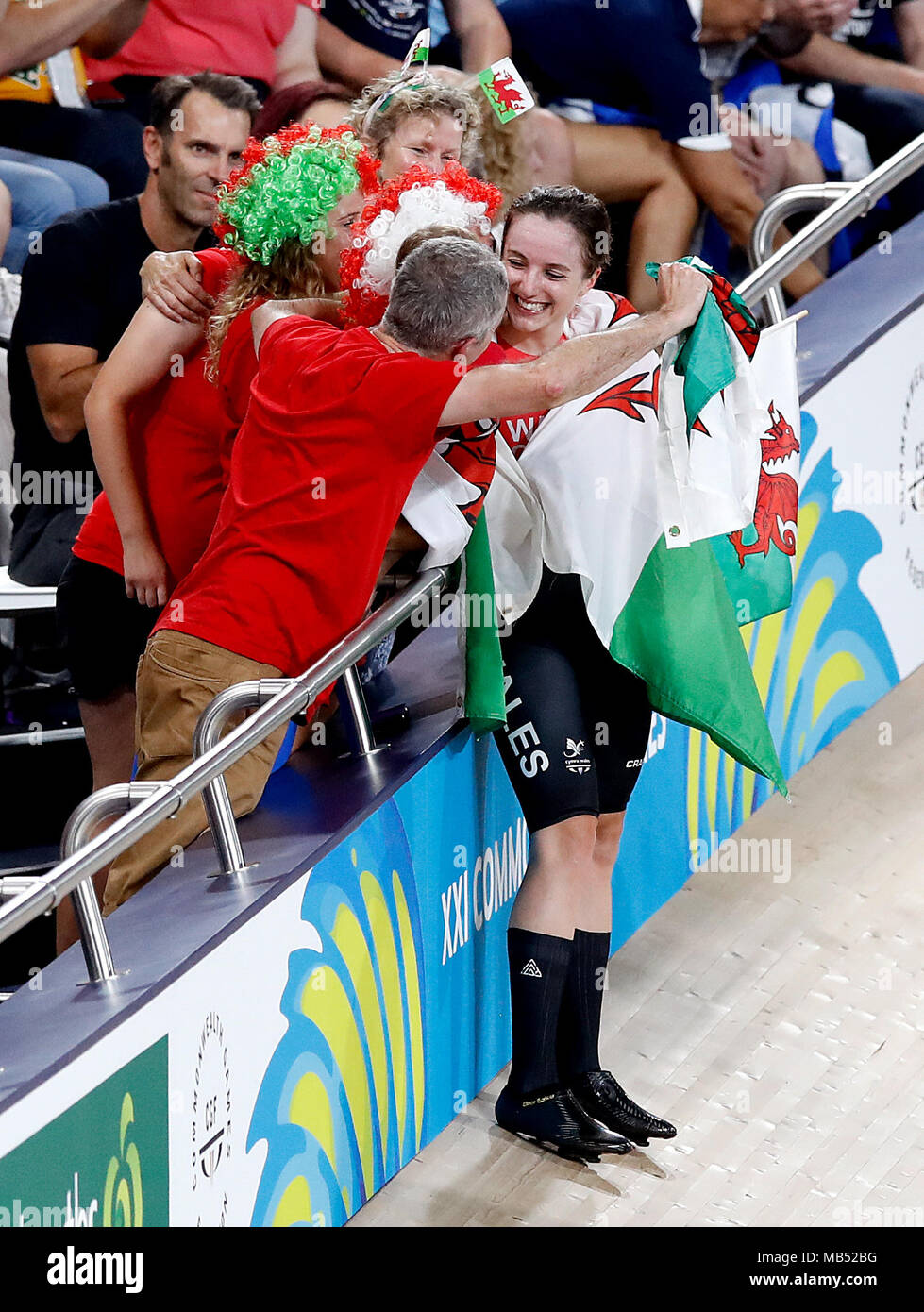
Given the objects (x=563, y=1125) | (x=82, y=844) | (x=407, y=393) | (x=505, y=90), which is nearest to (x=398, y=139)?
(x=505, y=90)

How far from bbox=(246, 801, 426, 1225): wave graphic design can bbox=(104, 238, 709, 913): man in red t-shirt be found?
23cm

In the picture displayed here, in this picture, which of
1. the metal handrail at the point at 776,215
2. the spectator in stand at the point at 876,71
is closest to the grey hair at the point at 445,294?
the metal handrail at the point at 776,215

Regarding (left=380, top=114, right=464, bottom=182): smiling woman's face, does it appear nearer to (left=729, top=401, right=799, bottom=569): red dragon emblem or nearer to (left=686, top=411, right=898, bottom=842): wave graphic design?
(left=729, top=401, right=799, bottom=569): red dragon emblem

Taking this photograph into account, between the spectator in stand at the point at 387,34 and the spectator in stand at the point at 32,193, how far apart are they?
32.6 inches

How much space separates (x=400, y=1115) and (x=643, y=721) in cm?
76

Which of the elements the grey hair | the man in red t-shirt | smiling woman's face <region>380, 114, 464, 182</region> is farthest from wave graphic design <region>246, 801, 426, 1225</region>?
smiling woman's face <region>380, 114, 464, 182</region>

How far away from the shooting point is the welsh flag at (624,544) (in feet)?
8.77

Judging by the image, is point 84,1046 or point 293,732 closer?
Result: point 84,1046

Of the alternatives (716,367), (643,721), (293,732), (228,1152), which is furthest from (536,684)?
(228,1152)

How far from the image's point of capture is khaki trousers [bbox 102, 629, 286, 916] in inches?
94.1

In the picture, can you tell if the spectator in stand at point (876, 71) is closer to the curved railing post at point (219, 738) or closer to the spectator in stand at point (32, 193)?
the spectator in stand at point (32, 193)

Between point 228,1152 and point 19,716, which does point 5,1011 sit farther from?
point 19,716

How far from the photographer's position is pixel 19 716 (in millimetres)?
4246

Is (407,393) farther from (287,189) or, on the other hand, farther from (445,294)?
(287,189)
